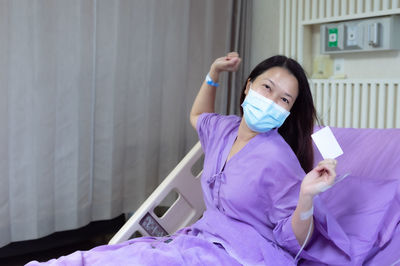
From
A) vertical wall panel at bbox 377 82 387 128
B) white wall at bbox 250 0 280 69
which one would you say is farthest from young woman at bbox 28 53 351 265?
white wall at bbox 250 0 280 69

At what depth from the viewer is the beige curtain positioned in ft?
6.36

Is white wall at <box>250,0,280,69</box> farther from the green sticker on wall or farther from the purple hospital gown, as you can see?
the purple hospital gown

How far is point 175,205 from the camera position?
1803mm

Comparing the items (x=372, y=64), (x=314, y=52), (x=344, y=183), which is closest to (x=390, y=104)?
(x=372, y=64)

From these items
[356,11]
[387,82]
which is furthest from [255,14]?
[387,82]

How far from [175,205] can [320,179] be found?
859mm

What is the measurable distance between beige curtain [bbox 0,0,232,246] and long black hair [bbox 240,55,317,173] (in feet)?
3.23

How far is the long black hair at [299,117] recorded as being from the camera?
4.48 feet

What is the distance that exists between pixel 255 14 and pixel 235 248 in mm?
1947

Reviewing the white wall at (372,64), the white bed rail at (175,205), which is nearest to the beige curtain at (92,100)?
the white bed rail at (175,205)

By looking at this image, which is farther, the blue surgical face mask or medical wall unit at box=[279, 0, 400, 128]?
medical wall unit at box=[279, 0, 400, 128]

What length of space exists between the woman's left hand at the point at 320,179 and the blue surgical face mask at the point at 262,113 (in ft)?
0.95

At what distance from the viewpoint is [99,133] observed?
2252mm

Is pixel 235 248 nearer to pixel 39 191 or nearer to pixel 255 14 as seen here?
pixel 39 191
